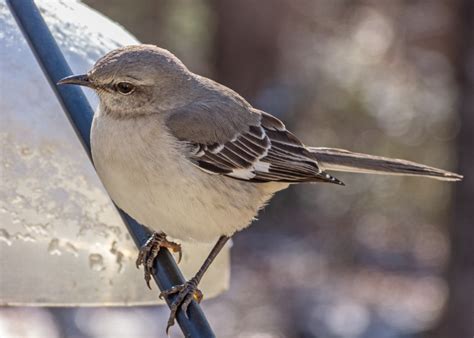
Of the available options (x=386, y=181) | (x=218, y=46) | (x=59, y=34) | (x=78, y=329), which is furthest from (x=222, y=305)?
(x=59, y=34)

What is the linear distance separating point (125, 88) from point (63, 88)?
0.34m

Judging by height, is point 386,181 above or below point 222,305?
above

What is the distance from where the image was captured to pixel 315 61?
50.5ft

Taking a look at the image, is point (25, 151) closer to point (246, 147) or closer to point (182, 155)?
point (182, 155)

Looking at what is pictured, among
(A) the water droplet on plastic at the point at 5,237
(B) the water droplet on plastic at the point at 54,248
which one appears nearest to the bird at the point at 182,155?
(B) the water droplet on plastic at the point at 54,248

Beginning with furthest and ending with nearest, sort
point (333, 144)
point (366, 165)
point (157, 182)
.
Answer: point (333, 144), point (366, 165), point (157, 182)

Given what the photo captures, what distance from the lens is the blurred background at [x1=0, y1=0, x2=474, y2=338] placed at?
1204cm

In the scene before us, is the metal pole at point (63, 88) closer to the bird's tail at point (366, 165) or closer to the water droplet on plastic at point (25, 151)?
the water droplet on plastic at point (25, 151)

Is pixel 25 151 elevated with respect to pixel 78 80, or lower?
lower

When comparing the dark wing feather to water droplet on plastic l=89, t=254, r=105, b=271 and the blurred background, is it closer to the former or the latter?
water droplet on plastic l=89, t=254, r=105, b=271

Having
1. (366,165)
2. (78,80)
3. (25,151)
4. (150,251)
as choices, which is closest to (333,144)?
(366,165)

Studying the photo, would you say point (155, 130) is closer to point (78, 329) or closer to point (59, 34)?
point (59, 34)

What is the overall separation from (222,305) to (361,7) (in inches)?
204

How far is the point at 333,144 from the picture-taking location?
14.0 meters
